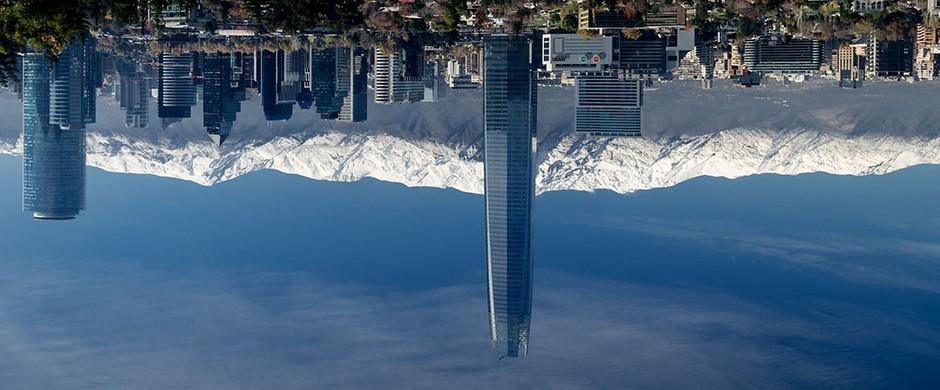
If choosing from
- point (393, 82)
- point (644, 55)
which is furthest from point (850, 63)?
point (393, 82)

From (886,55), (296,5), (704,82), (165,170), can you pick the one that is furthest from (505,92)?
(165,170)

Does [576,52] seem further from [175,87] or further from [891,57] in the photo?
[175,87]

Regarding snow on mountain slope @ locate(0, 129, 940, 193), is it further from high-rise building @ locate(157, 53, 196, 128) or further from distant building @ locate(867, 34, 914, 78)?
distant building @ locate(867, 34, 914, 78)

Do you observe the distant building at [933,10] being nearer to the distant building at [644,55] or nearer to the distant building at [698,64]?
the distant building at [698,64]

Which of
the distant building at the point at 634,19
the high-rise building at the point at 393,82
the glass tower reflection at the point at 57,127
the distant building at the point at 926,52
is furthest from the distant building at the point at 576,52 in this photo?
the glass tower reflection at the point at 57,127

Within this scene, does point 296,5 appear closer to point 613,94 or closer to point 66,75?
point 613,94

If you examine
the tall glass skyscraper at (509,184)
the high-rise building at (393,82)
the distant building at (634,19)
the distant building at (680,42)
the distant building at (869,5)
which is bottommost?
the tall glass skyscraper at (509,184)
